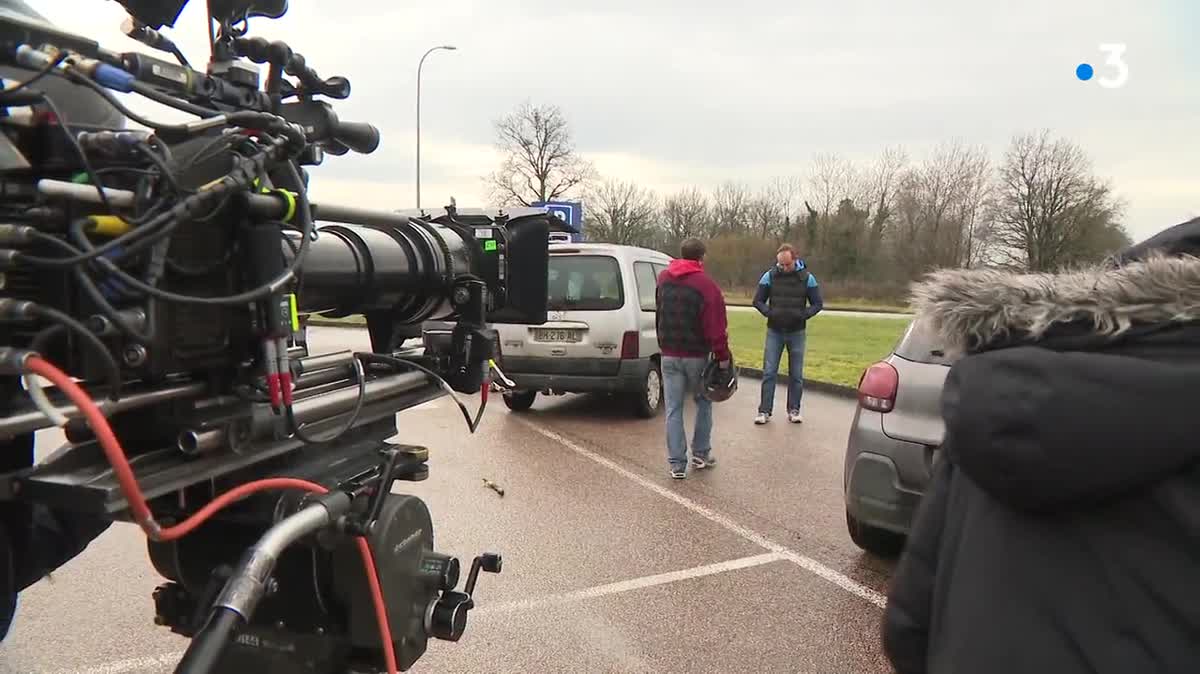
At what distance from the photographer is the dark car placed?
411 centimetres

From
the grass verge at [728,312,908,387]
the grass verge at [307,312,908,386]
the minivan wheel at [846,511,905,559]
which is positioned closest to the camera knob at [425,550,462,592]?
the minivan wheel at [846,511,905,559]

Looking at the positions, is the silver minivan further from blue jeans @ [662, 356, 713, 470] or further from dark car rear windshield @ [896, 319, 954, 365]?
dark car rear windshield @ [896, 319, 954, 365]

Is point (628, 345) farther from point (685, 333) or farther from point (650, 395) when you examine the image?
point (685, 333)

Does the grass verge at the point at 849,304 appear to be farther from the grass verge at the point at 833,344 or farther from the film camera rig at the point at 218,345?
the film camera rig at the point at 218,345

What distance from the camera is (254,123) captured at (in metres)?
1.60

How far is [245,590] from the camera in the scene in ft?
4.71

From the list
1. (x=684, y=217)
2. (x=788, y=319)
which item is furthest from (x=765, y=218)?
(x=788, y=319)

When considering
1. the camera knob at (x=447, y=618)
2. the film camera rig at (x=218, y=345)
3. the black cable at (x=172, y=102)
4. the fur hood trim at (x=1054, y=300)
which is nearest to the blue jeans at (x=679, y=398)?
the film camera rig at (x=218, y=345)

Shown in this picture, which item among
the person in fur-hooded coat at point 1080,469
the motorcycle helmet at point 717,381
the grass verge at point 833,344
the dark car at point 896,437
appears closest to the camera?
the person in fur-hooded coat at point 1080,469

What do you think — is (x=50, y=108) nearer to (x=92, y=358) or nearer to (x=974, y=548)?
(x=92, y=358)

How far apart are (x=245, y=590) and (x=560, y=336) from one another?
23.5 ft

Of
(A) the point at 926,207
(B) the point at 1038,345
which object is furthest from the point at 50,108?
(A) the point at 926,207

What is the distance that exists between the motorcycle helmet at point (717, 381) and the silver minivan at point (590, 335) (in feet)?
7.21

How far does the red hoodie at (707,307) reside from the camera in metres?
6.31
